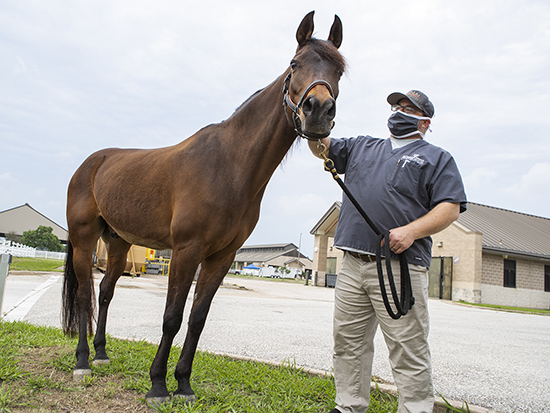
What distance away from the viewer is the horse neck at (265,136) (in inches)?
106

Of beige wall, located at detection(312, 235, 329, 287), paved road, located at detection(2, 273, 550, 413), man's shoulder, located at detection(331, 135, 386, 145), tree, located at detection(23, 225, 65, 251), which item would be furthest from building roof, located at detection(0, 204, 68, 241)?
man's shoulder, located at detection(331, 135, 386, 145)

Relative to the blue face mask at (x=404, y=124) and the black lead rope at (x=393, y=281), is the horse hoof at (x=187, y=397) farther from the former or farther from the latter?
the blue face mask at (x=404, y=124)

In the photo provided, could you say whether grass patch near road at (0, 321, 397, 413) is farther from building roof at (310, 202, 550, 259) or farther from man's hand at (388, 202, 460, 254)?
building roof at (310, 202, 550, 259)

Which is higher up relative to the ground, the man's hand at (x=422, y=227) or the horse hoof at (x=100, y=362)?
the man's hand at (x=422, y=227)

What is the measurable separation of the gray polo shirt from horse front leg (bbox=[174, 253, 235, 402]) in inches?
40.8

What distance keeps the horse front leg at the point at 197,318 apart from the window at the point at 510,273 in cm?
2361

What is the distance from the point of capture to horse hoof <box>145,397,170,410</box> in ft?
8.33

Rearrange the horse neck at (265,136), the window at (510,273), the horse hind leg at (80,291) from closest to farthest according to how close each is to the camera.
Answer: the horse neck at (265,136)
the horse hind leg at (80,291)
the window at (510,273)

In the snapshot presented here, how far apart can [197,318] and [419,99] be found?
87.8 inches

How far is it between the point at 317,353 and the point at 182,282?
288 centimetres

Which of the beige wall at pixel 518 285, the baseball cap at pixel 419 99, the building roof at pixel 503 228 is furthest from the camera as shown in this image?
the building roof at pixel 503 228

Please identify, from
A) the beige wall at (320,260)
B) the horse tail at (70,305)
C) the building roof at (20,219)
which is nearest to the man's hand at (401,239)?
the horse tail at (70,305)

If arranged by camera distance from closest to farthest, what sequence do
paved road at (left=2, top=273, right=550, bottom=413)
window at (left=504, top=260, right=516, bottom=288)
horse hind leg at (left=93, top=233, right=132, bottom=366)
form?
paved road at (left=2, top=273, right=550, bottom=413) < horse hind leg at (left=93, top=233, right=132, bottom=366) < window at (left=504, top=260, right=516, bottom=288)

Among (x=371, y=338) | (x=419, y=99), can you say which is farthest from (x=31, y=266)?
(x=419, y=99)
